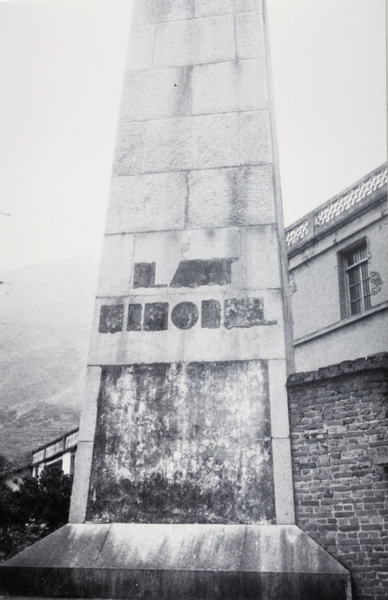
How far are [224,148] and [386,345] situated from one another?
931 cm

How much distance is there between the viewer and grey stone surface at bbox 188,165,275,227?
19.0 feet

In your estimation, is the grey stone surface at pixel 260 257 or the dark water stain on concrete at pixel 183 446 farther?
the grey stone surface at pixel 260 257

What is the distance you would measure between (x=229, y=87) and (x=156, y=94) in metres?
0.92

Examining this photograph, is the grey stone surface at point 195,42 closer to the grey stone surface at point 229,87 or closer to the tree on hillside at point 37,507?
the grey stone surface at point 229,87

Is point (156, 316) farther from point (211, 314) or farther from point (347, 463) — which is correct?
point (347, 463)

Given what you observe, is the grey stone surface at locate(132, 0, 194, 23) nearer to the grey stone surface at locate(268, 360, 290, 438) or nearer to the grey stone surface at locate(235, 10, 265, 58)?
the grey stone surface at locate(235, 10, 265, 58)

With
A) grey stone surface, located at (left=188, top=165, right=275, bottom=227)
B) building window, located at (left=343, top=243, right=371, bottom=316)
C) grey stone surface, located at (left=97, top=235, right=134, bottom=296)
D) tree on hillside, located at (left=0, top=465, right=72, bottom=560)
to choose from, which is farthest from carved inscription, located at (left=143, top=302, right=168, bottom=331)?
building window, located at (left=343, top=243, right=371, bottom=316)

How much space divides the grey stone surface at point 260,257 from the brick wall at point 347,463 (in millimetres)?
1022

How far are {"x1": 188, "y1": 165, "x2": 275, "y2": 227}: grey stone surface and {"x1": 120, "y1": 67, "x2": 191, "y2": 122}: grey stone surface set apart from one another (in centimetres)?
105

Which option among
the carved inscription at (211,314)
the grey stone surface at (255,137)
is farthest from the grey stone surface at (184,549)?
the grey stone surface at (255,137)

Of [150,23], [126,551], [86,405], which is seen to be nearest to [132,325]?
[86,405]

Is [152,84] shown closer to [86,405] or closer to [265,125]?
[265,125]

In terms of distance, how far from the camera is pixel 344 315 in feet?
52.6

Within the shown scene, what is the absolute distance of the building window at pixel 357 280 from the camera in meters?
15.7
